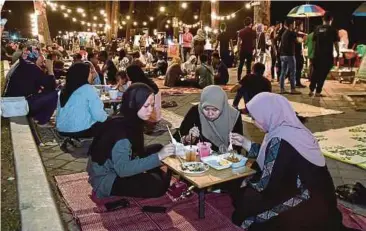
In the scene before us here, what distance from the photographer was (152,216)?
12.1 feet

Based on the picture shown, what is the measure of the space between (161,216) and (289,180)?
135 centimetres

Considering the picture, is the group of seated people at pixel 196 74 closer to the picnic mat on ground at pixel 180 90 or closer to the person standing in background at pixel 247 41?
the picnic mat on ground at pixel 180 90

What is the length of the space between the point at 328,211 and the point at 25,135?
4.65m

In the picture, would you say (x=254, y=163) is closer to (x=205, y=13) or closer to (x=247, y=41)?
(x=247, y=41)

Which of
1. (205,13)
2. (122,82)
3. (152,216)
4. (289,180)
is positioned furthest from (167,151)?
(205,13)

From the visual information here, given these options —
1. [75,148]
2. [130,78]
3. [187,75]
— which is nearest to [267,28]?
[187,75]

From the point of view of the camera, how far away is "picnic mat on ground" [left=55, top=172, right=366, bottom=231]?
11.6ft

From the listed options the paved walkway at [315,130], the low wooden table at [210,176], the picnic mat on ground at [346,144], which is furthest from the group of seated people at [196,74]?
the low wooden table at [210,176]

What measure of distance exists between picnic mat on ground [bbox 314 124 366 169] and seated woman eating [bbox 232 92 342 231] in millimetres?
2303

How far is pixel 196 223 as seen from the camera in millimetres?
3594

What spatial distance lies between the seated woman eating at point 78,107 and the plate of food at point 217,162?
8.50 feet

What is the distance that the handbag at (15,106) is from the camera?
7.20 meters

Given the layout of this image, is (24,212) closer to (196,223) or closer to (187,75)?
(196,223)

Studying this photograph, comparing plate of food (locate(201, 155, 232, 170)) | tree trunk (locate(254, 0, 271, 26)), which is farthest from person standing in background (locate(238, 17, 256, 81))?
plate of food (locate(201, 155, 232, 170))
